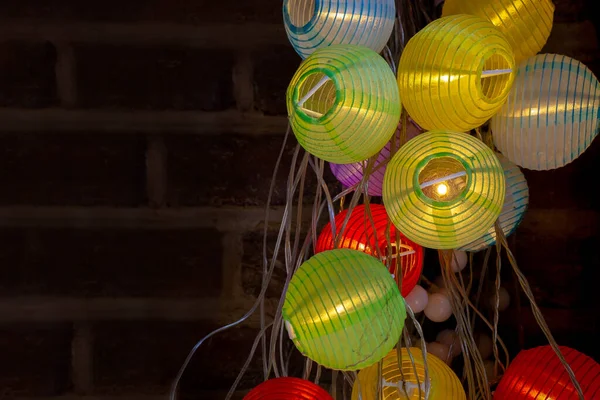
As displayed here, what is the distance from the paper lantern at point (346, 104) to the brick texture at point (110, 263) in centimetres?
33

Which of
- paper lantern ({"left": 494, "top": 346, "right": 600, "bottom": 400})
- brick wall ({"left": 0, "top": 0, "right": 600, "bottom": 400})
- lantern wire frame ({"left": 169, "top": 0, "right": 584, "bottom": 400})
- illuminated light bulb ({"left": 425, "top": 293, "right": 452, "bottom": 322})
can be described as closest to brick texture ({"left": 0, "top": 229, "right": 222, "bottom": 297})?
brick wall ({"left": 0, "top": 0, "right": 600, "bottom": 400})

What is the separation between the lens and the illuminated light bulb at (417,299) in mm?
663

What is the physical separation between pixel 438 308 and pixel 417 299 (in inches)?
1.4

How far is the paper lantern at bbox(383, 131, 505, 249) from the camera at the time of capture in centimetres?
45

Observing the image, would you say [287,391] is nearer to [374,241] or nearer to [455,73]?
[374,241]

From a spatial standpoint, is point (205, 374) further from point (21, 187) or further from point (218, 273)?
point (21, 187)

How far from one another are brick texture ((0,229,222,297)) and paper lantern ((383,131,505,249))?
344 millimetres

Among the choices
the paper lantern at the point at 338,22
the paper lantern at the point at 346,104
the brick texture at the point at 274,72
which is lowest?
the paper lantern at the point at 346,104

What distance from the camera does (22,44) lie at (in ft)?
2.36

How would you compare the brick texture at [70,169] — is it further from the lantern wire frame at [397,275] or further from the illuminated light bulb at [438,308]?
the illuminated light bulb at [438,308]

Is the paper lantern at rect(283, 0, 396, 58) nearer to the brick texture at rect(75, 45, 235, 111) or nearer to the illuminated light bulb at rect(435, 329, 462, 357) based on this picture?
the brick texture at rect(75, 45, 235, 111)

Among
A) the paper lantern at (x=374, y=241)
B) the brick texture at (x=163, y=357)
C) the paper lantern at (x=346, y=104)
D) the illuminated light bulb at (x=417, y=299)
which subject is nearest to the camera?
the paper lantern at (x=346, y=104)

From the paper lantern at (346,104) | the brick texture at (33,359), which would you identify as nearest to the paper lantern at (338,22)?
the paper lantern at (346,104)

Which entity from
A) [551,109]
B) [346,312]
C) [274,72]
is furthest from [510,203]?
[274,72]
